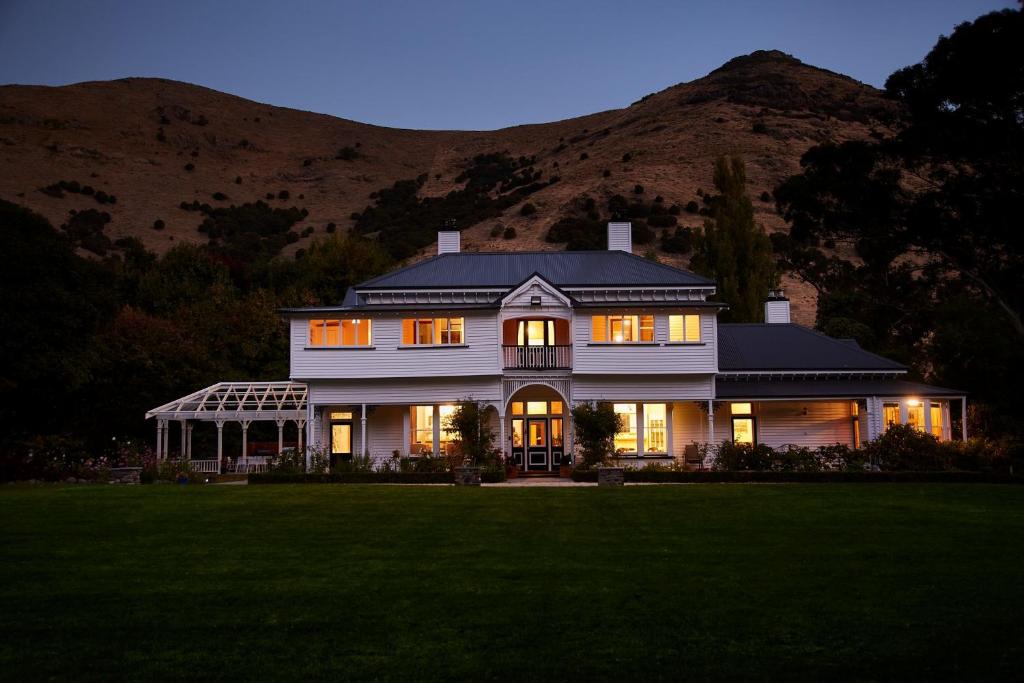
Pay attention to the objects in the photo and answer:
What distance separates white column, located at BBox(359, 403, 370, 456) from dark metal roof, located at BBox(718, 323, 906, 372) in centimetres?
1410

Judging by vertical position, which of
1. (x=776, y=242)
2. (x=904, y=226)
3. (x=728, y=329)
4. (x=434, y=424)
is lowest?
(x=434, y=424)

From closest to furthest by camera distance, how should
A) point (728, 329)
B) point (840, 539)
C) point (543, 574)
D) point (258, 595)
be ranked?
1. point (258, 595)
2. point (543, 574)
3. point (840, 539)
4. point (728, 329)

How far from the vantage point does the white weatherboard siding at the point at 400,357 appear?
34.8m

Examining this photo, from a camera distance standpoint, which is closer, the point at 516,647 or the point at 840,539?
the point at 516,647

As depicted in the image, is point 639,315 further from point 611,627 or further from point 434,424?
point 611,627

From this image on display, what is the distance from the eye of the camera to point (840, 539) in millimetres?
15219

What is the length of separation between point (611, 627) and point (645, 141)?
104 metres

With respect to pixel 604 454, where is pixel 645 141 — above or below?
above

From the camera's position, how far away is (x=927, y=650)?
28.7 ft

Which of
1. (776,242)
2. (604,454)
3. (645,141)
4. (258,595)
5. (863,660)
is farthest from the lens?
(645,141)

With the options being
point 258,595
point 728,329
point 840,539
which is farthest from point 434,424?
point 258,595

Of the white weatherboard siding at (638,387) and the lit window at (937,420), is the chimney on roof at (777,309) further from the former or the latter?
the white weatherboard siding at (638,387)

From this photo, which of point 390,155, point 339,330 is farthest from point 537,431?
point 390,155

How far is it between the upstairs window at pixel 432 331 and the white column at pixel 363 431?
10.2 feet
